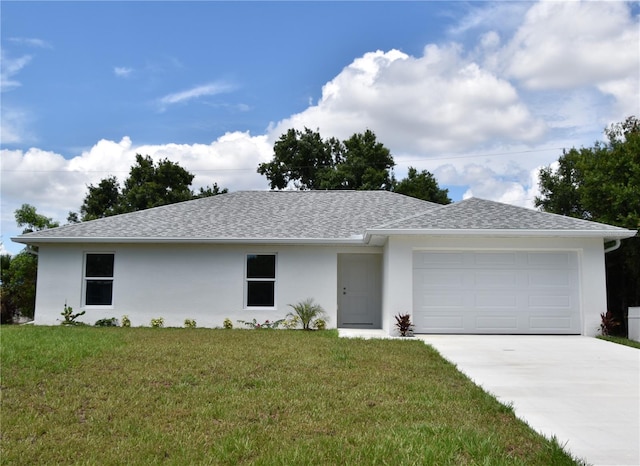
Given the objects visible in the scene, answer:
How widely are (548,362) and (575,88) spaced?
9.87m

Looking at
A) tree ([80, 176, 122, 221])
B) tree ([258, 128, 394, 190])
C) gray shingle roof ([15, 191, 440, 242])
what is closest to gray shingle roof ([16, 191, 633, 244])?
gray shingle roof ([15, 191, 440, 242])

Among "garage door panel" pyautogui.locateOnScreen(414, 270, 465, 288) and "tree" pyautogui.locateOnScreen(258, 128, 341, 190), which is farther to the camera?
"tree" pyautogui.locateOnScreen(258, 128, 341, 190)

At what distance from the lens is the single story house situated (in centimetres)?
1355

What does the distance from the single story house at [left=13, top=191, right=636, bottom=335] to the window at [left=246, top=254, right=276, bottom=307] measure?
31mm

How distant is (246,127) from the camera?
25.3 metres

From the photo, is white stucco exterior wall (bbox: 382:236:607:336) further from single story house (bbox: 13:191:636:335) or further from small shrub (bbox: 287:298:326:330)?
small shrub (bbox: 287:298:326:330)

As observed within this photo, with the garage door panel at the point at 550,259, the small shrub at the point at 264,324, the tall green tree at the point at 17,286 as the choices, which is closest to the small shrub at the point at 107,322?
the small shrub at the point at 264,324

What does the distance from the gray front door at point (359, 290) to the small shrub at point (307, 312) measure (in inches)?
53.2

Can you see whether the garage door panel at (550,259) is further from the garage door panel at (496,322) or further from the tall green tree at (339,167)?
the tall green tree at (339,167)

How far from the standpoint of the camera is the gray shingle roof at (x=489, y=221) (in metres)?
13.3

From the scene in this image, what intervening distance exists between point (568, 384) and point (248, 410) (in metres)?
4.59

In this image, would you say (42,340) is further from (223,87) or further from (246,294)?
(223,87)

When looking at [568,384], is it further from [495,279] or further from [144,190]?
[144,190]

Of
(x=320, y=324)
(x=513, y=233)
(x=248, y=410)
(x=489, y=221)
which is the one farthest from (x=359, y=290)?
(x=248, y=410)
